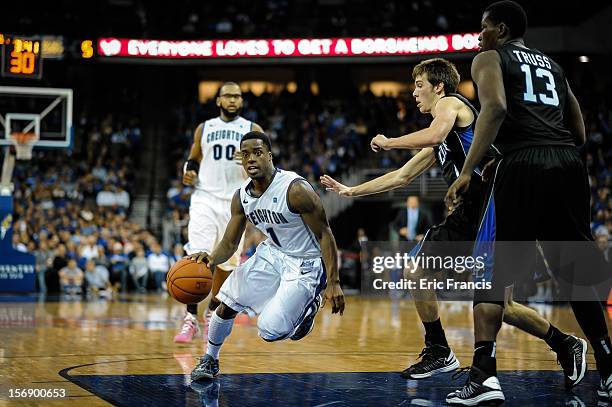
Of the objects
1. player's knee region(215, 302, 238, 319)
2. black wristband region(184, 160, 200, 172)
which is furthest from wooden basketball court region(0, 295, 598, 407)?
black wristband region(184, 160, 200, 172)

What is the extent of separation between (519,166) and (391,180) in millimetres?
1279

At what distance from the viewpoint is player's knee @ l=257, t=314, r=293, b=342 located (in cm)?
530

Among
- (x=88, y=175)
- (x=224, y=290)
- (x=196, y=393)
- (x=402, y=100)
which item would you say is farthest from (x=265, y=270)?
(x=402, y=100)

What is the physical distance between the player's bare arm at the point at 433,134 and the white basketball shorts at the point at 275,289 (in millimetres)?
921

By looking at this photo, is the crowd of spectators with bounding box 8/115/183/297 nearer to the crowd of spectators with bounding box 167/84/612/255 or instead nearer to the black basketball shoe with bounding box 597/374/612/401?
the crowd of spectators with bounding box 167/84/612/255

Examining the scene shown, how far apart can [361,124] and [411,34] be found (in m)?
2.96

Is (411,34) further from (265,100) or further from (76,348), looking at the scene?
(76,348)

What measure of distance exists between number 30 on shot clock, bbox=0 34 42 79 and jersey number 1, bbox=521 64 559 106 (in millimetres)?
12184

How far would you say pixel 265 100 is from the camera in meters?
27.0

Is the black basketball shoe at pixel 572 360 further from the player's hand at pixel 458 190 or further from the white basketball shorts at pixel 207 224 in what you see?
the white basketball shorts at pixel 207 224

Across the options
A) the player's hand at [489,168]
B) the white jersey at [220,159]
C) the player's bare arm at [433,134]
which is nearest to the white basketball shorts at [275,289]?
the player's bare arm at [433,134]

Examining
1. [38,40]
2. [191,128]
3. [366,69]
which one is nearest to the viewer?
[38,40]

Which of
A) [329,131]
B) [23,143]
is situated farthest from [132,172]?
[23,143]

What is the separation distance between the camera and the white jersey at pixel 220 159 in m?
8.35
